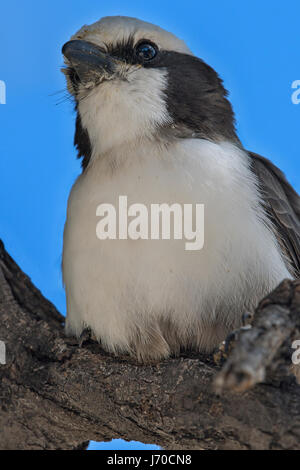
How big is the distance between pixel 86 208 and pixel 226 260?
28.5 inches

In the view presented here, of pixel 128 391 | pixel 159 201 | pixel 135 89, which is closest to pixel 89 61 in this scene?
pixel 135 89

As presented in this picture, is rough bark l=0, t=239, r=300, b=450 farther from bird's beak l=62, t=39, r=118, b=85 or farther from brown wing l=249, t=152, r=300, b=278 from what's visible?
bird's beak l=62, t=39, r=118, b=85

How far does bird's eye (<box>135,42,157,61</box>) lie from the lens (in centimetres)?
327

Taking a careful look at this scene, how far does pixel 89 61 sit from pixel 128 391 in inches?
62.0

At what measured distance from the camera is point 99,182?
123 inches

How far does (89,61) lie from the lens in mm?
3158

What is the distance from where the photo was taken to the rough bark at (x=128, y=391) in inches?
86.0

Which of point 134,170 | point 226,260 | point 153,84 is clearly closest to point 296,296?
point 226,260

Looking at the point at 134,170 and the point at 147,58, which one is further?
the point at 147,58

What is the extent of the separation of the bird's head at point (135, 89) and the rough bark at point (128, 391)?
97 cm

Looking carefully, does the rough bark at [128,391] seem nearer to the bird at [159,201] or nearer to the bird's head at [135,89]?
the bird at [159,201]

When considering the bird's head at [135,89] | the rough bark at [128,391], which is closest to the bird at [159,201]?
the bird's head at [135,89]

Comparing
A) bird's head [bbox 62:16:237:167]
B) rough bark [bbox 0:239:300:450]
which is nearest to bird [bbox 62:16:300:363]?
bird's head [bbox 62:16:237:167]
